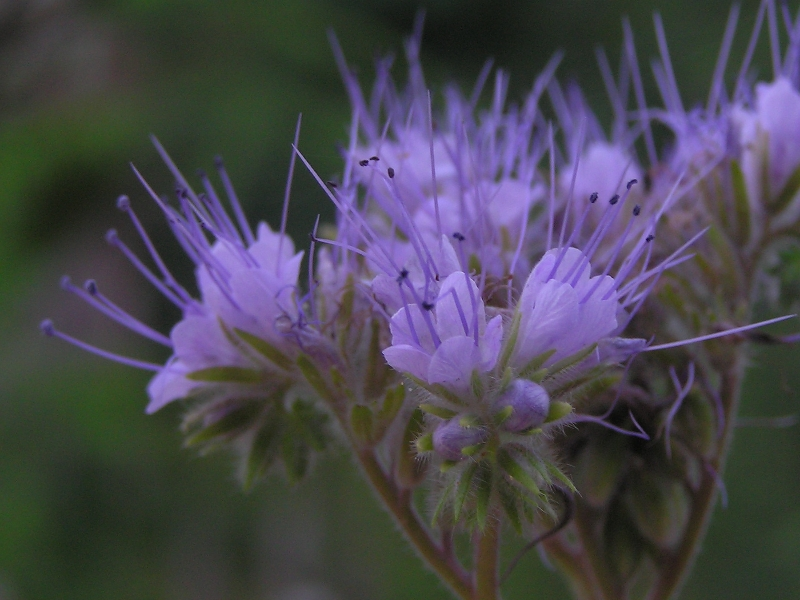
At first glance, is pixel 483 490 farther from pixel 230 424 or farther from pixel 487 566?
pixel 230 424

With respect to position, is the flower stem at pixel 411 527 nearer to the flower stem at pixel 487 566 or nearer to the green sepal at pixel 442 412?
the flower stem at pixel 487 566

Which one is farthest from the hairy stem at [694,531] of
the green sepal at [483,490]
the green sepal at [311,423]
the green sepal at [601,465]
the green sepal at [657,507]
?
the green sepal at [311,423]

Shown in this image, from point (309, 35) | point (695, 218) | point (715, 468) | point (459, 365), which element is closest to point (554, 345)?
point (459, 365)

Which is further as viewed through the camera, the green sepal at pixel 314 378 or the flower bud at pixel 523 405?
the green sepal at pixel 314 378

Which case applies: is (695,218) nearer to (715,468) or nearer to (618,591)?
(715,468)

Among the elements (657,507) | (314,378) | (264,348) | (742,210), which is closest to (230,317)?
(264,348)

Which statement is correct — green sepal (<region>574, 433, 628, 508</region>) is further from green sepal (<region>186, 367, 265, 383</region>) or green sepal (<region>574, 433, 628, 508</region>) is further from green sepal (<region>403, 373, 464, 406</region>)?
green sepal (<region>186, 367, 265, 383</region>)
